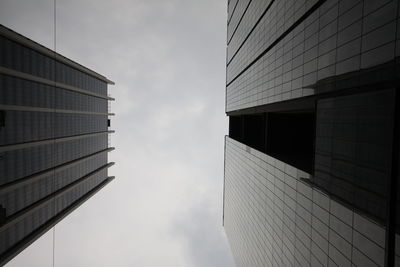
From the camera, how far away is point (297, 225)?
24.7 metres

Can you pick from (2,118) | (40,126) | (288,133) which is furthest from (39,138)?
(288,133)

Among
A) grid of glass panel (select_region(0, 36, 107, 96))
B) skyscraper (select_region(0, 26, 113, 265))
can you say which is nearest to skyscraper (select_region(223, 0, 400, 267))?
skyscraper (select_region(0, 26, 113, 265))

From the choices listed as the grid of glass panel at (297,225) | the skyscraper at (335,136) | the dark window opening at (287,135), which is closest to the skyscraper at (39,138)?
the grid of glass panel at (297,225)

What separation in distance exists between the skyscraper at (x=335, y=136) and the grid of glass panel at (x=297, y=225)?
0.28 ft

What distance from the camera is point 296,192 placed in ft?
82.4

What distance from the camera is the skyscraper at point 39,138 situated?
172 feet

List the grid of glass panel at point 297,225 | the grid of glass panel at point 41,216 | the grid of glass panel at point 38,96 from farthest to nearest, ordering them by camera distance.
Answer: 1. the grid of glass panel at point 41,216
2. the grid of glass panel at point 38,96
3. the grid of glass panel at point 297,225

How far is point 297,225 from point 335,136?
10355 millimetres

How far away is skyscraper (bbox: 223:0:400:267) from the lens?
14625 mm

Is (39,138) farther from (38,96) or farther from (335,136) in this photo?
(335,136)

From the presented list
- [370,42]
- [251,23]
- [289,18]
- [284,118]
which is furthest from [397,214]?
[251,23]

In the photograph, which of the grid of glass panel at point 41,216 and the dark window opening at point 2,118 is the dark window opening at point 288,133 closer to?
the dark window opening at point 2,118

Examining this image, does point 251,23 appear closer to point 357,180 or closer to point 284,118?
point 284,118

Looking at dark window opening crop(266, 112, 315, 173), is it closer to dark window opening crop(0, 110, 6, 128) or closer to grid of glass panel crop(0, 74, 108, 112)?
dark window opening crop(0, 110, 6, 128)
